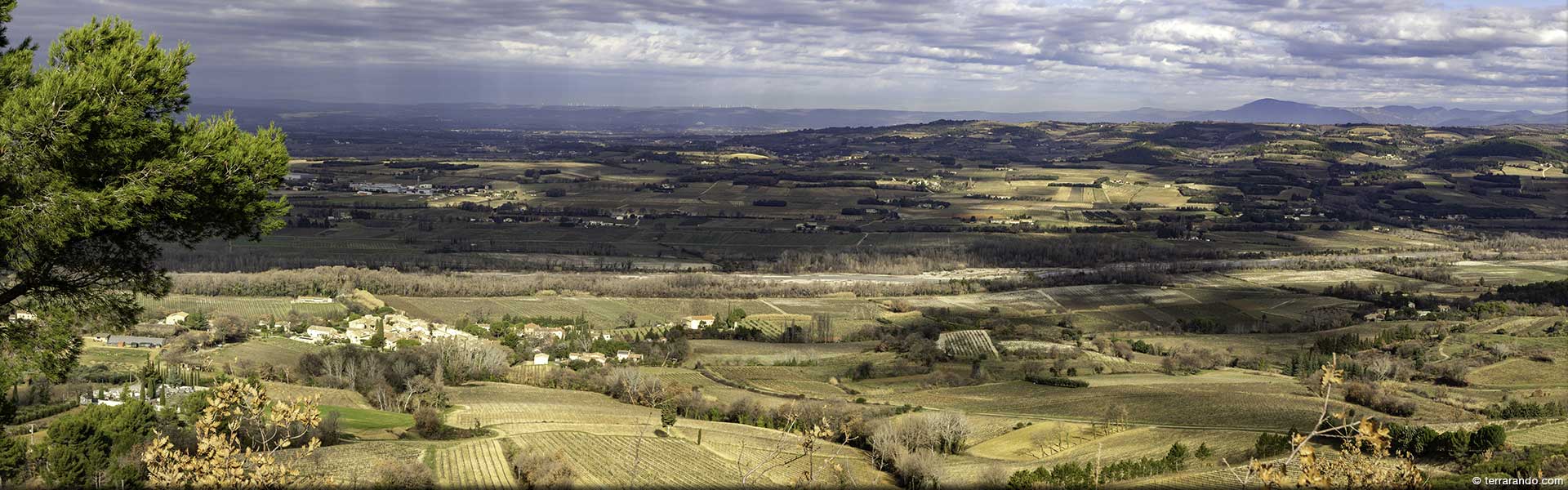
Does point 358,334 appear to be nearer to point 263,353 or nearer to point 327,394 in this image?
point 263,353

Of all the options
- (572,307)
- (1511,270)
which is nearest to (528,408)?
(572,307)

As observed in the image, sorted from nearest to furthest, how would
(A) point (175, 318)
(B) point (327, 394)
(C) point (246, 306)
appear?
(B) point (327, 394)
(A) point (175, 318)
(C) point (246, 306)

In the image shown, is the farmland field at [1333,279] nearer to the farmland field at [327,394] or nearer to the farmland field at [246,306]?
the farmland field at [327,394]

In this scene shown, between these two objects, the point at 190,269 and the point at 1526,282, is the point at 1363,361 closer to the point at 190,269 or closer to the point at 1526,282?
the point at 1526,282

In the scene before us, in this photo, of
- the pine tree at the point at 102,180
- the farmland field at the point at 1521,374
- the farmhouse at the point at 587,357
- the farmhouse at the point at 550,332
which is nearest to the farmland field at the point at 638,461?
the pine tree at the point at 102,180

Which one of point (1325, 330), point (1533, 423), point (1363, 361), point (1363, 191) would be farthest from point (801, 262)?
point (1363, 191)
